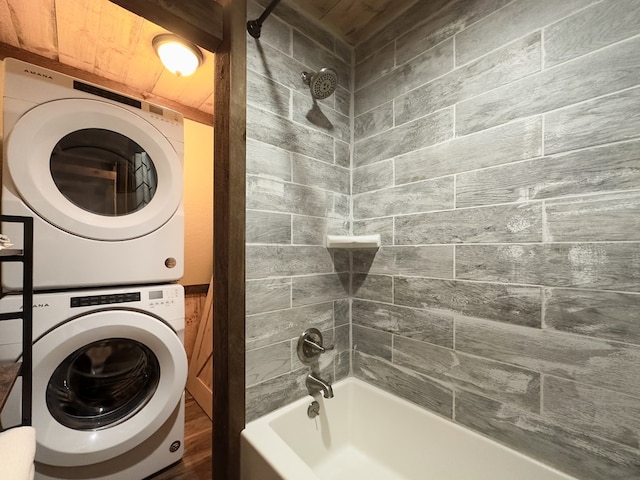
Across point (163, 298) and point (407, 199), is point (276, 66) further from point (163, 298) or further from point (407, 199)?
point (163, 298)

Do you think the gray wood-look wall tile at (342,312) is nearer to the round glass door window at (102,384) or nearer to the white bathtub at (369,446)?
the white bathtub at (369,446)

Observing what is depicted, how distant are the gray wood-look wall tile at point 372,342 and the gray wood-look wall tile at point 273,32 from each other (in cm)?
137

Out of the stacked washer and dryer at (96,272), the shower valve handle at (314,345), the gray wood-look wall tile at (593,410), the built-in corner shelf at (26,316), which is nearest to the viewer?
the gray wood-look wall tile at (593,410)

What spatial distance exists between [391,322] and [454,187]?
0.66 meters

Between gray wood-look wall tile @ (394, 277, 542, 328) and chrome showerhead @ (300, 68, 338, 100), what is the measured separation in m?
0.91

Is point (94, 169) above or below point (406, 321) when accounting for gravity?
above

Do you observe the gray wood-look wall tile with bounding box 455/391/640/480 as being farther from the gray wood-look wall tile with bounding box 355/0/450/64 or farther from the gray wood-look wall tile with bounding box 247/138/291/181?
the gray wood-look wall tile with bounding box 355/0/450/64

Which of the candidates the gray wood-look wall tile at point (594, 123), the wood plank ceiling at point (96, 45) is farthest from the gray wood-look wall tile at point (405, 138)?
the wood plank ceiling at point (96, 45)

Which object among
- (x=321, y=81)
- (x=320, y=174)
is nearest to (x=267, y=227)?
(x=320, y=174)

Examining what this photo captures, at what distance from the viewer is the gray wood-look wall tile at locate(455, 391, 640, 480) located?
0.74 metres

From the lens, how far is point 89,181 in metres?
1.31

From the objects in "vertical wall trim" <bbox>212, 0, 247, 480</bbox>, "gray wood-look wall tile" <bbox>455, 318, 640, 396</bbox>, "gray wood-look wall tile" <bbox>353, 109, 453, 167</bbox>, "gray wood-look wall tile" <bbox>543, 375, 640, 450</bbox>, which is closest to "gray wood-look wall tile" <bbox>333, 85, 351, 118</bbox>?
"gray wood-look wall tile" <bbox>353, 109, 453, 167</bbox>

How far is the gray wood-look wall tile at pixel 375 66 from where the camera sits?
1277 millimetres

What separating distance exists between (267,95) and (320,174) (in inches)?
16.1
